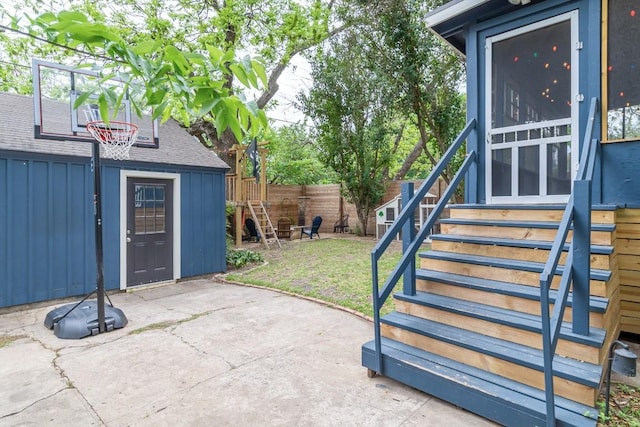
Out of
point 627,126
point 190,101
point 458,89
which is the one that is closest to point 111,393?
point 190,101

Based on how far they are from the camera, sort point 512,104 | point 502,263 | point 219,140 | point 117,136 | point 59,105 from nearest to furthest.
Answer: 1. point 502,263
2. point 512,104
3. point 59,105
4. point 117,136
5. point 219,140

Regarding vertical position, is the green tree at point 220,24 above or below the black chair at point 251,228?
above

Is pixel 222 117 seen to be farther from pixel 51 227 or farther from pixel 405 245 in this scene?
pixel 51 227

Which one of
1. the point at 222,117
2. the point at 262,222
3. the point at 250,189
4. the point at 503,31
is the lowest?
the point at 262,222

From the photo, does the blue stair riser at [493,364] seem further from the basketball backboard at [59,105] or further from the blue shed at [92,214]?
the blue shed at [92,214]

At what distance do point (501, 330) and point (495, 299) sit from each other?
0.30 metres

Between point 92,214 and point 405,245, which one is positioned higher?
point 92,214

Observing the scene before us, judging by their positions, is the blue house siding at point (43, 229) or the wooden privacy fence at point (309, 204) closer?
the blue house siding at point (43, 229)

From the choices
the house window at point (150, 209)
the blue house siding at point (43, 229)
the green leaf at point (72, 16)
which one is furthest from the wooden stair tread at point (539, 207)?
the blue house siding at point (43, 229)

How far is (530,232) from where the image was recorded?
301 centimetres

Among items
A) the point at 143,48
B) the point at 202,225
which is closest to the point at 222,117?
the point at 143,48

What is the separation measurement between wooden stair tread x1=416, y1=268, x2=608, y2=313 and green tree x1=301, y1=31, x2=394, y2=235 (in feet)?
23.6

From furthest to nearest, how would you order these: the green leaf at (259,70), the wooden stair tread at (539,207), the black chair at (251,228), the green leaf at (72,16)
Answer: the black chair at (251,228) → the wooden stair tread at (539,207) → the green leaf at (259,70) → the green leaf at (72,16)

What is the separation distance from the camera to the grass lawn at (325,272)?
4946mm
